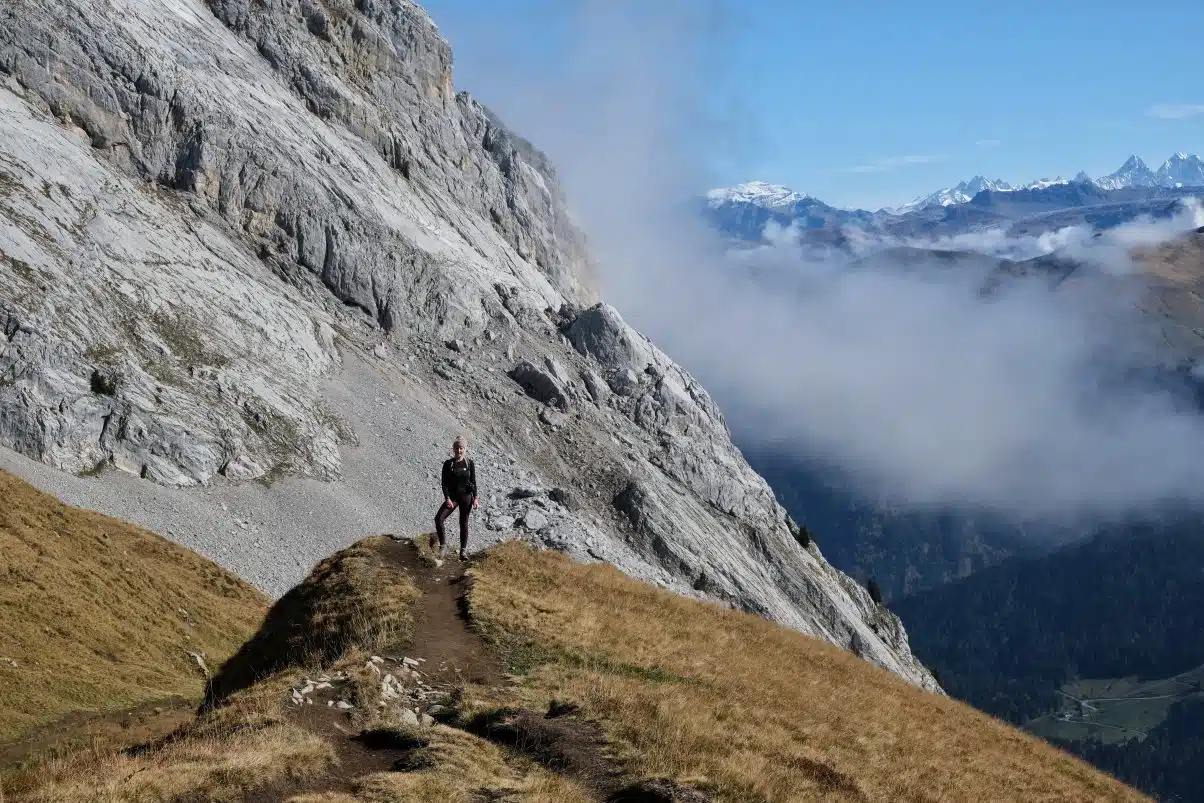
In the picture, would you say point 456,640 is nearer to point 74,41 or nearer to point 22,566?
point 22,566

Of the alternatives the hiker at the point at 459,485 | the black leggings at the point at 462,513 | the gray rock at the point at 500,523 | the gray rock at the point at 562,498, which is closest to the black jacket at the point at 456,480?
the hiker at the point at 459,485

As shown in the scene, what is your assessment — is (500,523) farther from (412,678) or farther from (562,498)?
(412,678)

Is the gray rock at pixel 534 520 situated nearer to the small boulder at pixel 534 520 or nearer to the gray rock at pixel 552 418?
the small boulder at pixel 534 520

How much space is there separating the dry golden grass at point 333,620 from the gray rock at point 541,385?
246 ft

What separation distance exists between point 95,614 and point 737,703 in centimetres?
3007

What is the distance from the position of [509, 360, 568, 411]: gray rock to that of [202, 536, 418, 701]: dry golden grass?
74892 mm

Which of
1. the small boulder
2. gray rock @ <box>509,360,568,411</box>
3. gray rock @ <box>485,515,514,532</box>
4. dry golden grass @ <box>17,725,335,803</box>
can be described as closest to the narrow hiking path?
dry golden grass @ <box>17,725,335,803</box>

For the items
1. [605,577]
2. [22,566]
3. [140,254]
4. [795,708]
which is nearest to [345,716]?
[795,708]

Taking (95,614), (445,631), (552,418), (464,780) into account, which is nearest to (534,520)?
(552,418)

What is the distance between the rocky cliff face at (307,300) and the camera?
71125 millimetres

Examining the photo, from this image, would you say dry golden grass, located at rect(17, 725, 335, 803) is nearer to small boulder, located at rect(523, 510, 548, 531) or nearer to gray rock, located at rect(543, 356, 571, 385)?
small boulder, located at rect(523, 510, 548, 531)

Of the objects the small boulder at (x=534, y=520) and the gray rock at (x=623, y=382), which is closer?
the small boulder at (x=534, y=520)

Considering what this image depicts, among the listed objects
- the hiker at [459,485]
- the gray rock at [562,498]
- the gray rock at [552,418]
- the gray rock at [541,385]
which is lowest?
the hiker at [459,485]

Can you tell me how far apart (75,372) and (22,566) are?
3173 centimetres
